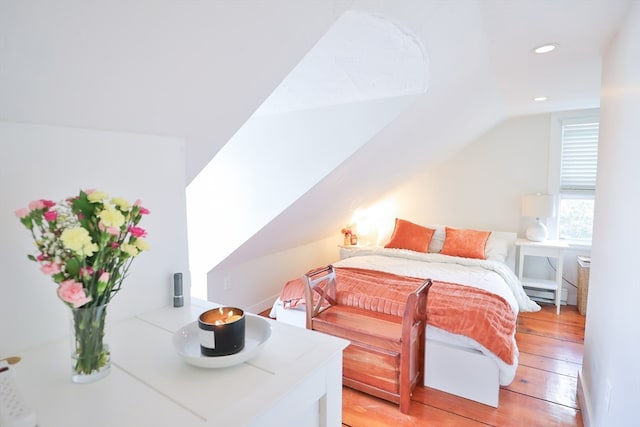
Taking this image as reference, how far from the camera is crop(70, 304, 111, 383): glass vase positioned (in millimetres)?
811

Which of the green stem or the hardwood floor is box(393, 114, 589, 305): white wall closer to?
the hardwood floor

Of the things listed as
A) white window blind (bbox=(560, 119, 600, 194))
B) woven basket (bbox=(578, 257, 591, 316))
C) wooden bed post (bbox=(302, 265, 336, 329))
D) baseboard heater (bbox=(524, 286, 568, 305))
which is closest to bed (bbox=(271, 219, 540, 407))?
wooden bed post (bbox=(302, 265, 336, 329))

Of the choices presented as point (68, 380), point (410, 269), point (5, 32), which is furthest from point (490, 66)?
point (68, 380)

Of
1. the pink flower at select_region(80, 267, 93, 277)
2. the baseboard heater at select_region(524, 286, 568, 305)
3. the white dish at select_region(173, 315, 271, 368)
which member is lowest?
the baseboard heater at select_region(524, 286, 568, 305)

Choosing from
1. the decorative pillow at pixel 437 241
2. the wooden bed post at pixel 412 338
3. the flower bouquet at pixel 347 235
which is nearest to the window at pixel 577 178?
the decorative pillow at pixel 437 241

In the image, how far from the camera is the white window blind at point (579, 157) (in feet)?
11.7

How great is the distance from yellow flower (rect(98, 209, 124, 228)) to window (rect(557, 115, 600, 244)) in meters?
4.21

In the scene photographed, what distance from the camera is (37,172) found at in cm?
99

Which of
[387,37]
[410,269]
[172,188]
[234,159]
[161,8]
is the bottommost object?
[410,269]

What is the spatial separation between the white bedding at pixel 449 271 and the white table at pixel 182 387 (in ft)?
4.75

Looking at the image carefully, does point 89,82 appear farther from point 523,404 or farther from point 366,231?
point 366,231

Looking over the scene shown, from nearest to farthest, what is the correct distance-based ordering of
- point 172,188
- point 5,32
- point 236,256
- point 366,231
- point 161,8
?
1. point 5,32
2. point 161,8
3. point 172,188
4. point 236,256
5. point 366,231

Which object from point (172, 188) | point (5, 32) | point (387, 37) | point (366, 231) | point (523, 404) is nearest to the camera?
point (5, 32)

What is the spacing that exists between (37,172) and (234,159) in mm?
1756
